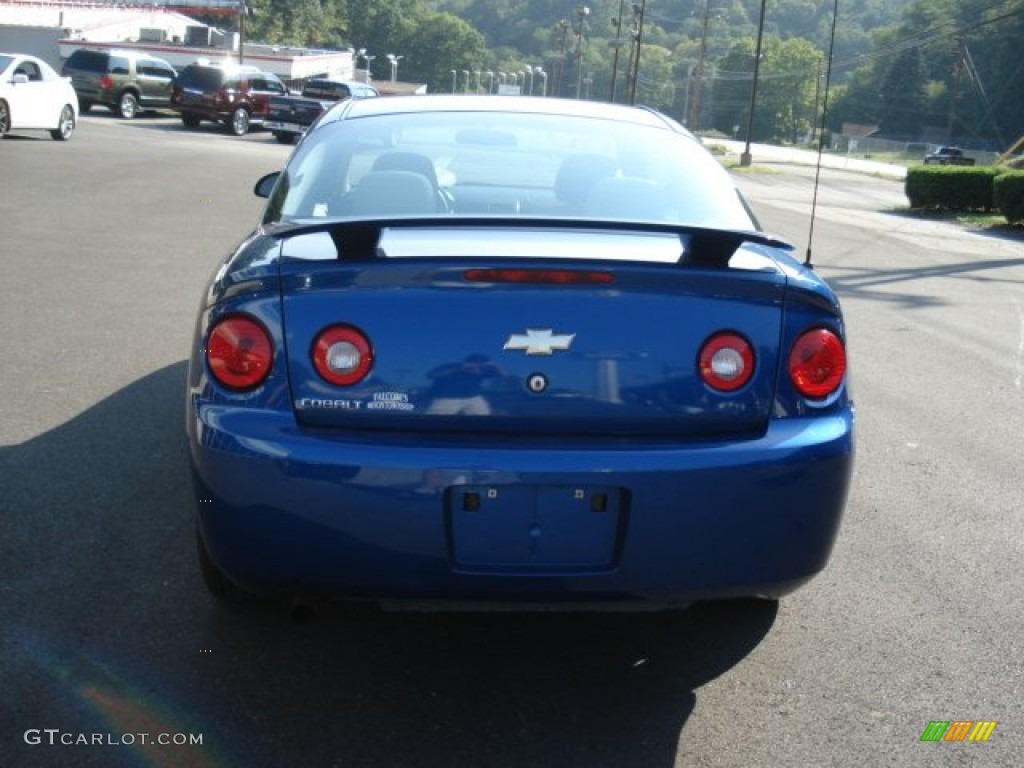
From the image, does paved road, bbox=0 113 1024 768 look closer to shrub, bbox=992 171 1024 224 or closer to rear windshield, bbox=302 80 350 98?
shrub, bbox=992 171 1024 224

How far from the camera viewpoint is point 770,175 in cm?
4441

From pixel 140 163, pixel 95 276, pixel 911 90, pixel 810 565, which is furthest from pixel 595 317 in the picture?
pixel 911 90

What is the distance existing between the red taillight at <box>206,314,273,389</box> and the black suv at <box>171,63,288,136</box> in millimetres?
36832

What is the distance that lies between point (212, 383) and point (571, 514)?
98cm

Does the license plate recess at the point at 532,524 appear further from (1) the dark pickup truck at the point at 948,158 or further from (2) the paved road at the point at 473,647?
(1) the dark pickup truck at the point at 948,158

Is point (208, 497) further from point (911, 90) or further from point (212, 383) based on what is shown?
point (911, 90)

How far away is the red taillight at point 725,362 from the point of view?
322cm

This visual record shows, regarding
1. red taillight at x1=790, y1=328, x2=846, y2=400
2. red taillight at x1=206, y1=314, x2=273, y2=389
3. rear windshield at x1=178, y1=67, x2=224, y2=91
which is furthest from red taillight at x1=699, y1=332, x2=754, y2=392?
rear windshield at x1=178, y1=67, x2=224, y2=91

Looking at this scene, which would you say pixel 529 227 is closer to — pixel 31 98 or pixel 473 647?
pixel 473 647

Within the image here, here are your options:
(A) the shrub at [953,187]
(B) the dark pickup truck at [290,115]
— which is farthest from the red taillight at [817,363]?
(B) the dark pickup truck at [290,115]

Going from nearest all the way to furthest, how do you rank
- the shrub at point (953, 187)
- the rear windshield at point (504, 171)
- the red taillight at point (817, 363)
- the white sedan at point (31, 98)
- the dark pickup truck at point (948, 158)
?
the red taillight at point (817, 363), the rear windshield at point (504, 171), the white sedan at point (31, 98), the shrub at point (953, 187), the dark pickup truck at point (948, 158)

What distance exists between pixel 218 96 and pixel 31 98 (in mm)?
14010

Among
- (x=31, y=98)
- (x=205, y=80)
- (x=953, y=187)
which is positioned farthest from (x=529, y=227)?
(x=205, y=80)

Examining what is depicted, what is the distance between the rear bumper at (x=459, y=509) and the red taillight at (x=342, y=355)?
146mm
